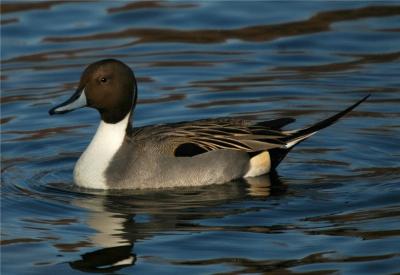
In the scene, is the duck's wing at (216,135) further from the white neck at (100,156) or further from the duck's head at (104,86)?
the duck's head at (104,86)

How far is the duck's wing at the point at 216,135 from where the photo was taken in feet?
32.6

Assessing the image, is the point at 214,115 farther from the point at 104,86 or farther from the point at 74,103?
the point at 74,103

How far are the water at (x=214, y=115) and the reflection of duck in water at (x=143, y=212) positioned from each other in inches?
0.6

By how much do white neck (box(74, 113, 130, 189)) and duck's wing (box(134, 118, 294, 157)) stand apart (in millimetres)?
181

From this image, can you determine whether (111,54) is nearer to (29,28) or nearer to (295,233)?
(29,28)

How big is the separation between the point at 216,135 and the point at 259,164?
0.45 metres

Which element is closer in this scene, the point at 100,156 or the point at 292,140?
the point at 100,156

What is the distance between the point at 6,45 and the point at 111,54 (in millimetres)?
1452

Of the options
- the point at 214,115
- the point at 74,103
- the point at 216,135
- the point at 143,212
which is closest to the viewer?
the point at 143,212

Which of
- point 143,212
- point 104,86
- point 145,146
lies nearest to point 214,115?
point 145,146

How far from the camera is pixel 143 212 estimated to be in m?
9.18

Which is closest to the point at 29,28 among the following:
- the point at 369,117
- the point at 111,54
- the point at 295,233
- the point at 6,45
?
the point at 6,45

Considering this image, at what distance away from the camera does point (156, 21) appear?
15.5 meters

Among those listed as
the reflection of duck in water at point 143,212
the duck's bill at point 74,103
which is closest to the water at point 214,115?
the reflection of duck in water at point 143,212
